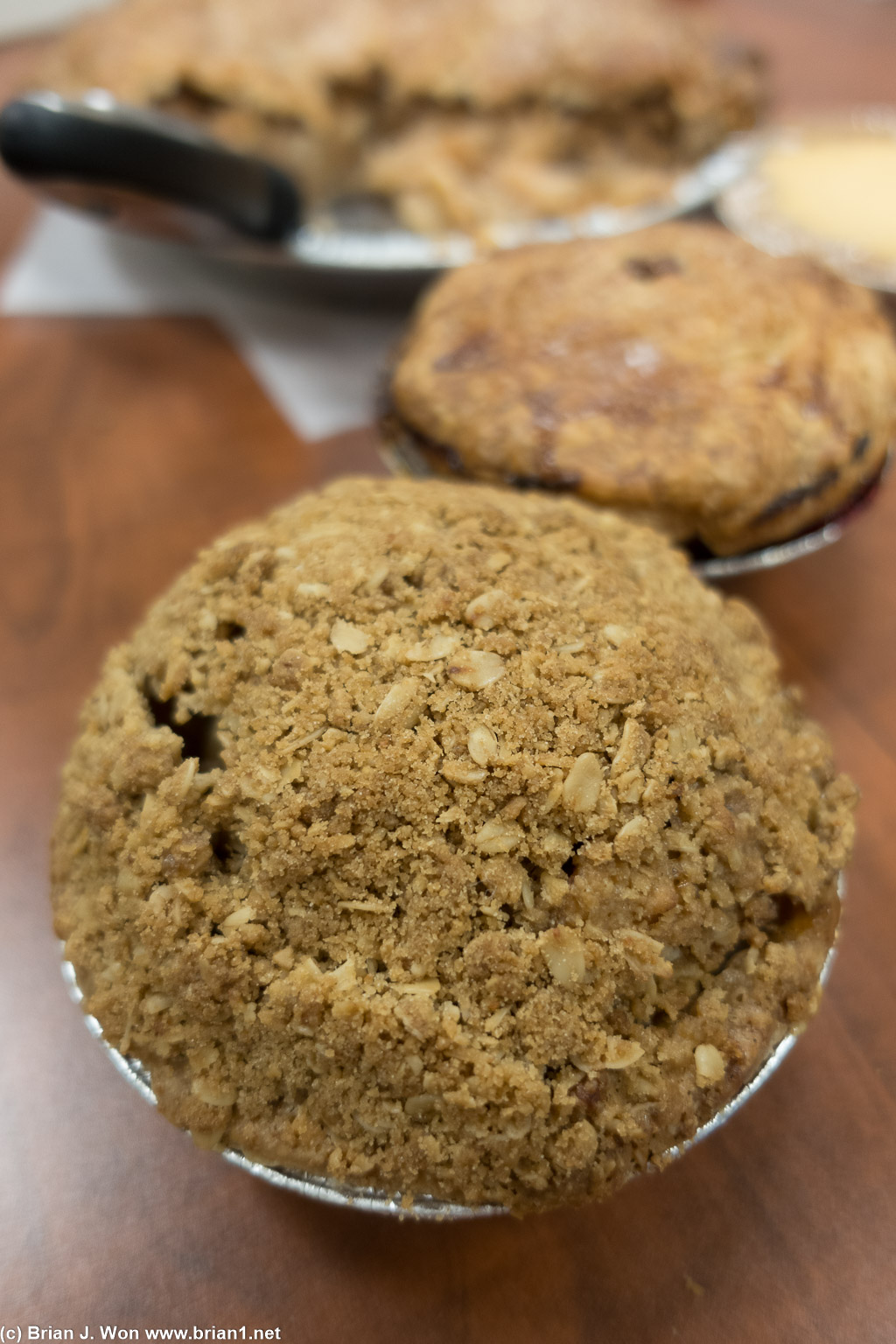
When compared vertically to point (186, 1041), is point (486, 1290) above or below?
below

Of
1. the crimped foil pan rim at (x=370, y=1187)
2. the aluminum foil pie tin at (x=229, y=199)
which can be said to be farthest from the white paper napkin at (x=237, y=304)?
the crimped foil pan rim at (x=370, y=1187)

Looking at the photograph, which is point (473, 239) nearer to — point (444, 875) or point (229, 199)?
point (229, 199)

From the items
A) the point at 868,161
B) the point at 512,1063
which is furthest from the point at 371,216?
the point at 512,1063

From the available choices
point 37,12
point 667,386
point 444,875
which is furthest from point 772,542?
point 37,12

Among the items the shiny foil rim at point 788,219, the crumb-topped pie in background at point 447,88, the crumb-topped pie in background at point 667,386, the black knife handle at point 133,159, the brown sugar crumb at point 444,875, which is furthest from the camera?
the crumb-topped pie in background at point 447,88

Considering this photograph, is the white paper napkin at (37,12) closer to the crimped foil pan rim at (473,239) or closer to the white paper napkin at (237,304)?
the white paper napkin at (237,304)

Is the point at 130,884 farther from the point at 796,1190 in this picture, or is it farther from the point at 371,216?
the point at 371,216
